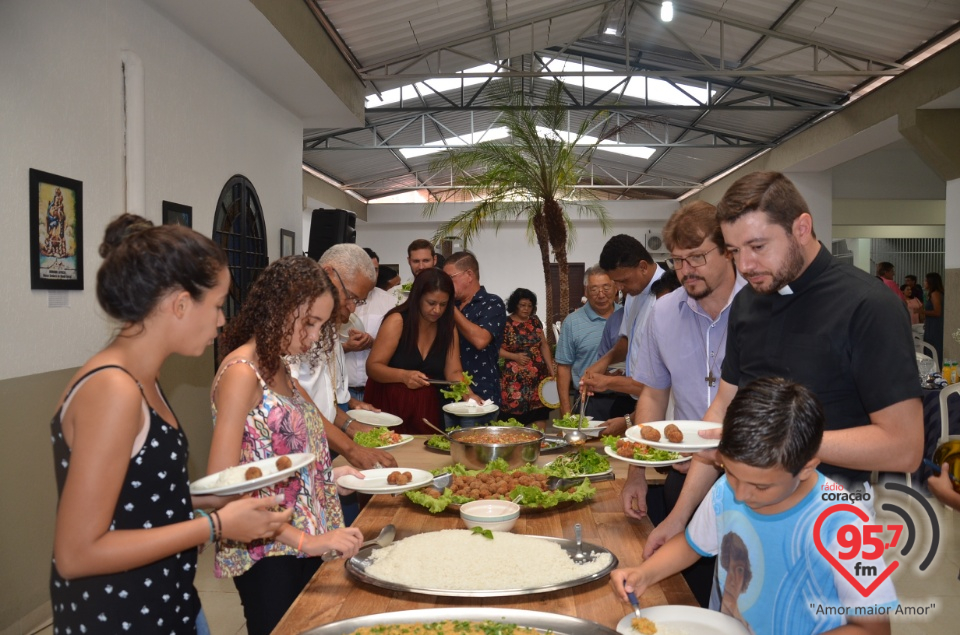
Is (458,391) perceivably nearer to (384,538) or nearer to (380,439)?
(380,439)

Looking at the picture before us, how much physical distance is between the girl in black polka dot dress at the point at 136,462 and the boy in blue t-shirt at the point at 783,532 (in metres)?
0.76

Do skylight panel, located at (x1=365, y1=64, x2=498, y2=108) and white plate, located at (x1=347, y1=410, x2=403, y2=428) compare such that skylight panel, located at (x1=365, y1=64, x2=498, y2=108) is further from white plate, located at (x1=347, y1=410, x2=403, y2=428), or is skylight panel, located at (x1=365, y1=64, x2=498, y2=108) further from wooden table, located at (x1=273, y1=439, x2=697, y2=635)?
wooden table, located at (x1=273, y1=439, x2=697, y2=635)

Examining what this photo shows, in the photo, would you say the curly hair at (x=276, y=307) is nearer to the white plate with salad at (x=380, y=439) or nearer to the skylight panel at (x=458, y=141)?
the white plate with salad at (x=380, y=439)

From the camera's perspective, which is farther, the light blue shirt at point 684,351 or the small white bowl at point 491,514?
the light blue shirt at point 684,351

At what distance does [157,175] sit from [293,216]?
8.92ft

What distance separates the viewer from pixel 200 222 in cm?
475

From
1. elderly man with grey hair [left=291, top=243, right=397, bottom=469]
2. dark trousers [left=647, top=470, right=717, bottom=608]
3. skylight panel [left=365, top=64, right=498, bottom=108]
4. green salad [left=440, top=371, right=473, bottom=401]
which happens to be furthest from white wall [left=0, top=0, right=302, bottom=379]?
skylight panel [left=365, top=64, right=498, bottom=108]

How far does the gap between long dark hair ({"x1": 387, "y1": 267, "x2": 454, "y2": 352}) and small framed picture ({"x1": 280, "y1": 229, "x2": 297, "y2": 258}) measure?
10.5 feet

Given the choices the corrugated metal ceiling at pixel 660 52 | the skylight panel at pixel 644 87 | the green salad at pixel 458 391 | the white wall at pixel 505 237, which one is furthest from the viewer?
the white wall at pixel 505 237

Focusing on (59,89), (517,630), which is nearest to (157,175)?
(59,89)

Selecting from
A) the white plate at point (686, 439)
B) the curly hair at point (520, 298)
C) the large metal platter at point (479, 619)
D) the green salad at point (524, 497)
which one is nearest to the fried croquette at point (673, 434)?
the white plate at point (686, 439)

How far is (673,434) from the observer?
1.74 metres

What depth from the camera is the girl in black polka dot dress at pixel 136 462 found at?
1.17 m

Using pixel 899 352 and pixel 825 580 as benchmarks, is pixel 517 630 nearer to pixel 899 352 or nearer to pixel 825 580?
pixel 825 580
